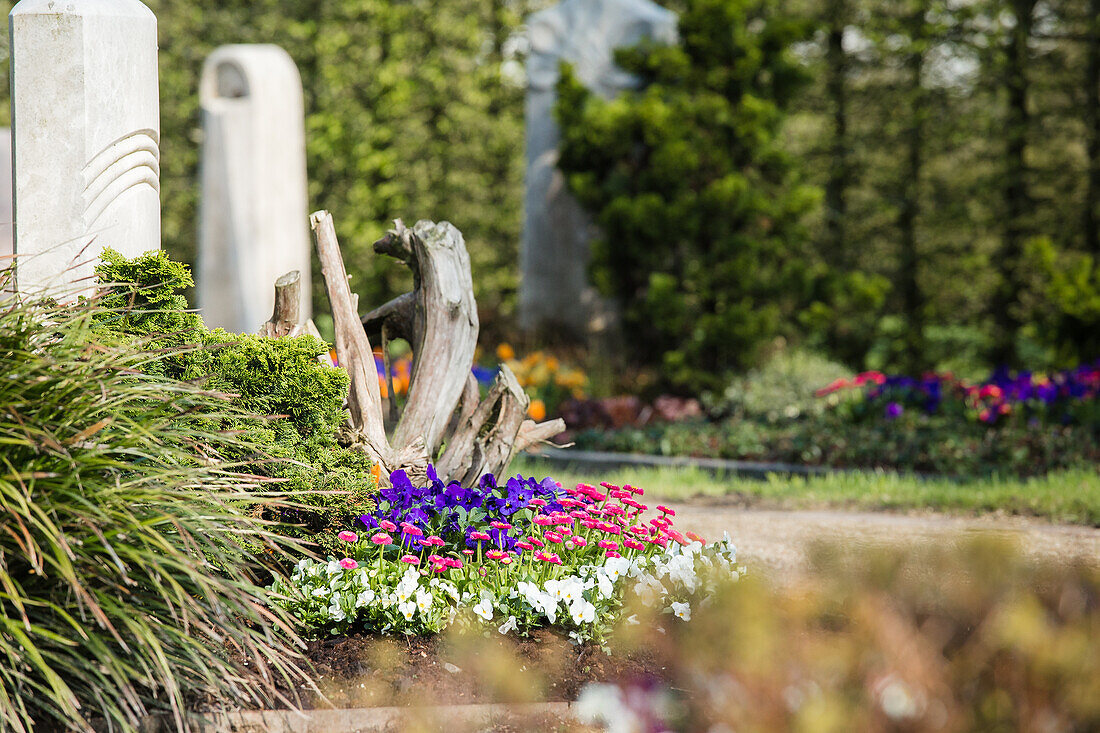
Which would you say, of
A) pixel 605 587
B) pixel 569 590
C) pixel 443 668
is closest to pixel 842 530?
pixel 605 587

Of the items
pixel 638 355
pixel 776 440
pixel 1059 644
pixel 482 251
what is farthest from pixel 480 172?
pixel 1059 644

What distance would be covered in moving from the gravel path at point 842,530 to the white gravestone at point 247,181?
5.16m

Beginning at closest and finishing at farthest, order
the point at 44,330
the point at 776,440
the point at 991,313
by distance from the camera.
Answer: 1. the point at 44,330
2. the point at 776,440
3. the point at 991,313

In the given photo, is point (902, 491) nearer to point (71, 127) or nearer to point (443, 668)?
point (443, 668)

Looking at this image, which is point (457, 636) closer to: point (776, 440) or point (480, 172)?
point (776, 440)

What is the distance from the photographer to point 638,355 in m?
9.29

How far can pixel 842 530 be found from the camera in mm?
4094

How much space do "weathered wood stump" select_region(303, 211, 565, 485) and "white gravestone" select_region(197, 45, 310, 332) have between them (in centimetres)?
506

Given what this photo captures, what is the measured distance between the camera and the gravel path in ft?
11.7

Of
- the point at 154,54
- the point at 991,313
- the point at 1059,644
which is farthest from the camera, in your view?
the point at 991,313

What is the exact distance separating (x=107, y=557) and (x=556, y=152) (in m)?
7.98

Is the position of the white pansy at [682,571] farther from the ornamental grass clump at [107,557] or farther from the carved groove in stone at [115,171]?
the carved groove in stone at [115,171]

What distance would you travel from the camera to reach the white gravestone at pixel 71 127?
3.14 metres

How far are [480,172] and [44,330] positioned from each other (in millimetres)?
10649
